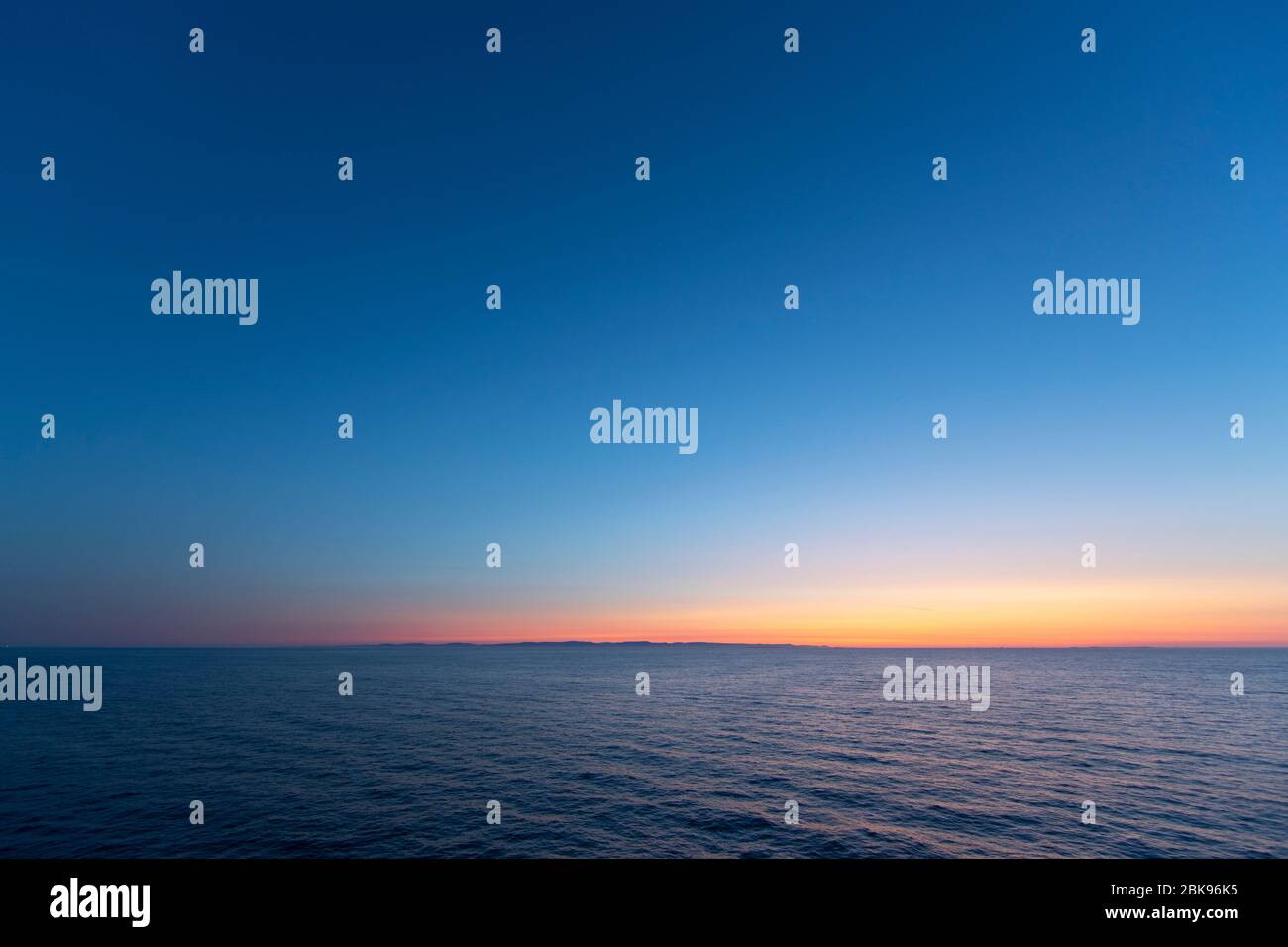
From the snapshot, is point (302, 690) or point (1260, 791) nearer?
point (1260, 791)

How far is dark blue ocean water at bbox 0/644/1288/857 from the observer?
27.5m

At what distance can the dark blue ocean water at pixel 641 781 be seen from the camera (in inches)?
1083

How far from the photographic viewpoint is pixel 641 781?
37.2 meters

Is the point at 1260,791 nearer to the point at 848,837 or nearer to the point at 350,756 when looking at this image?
the point at 848,837

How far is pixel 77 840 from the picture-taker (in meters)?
27.9
